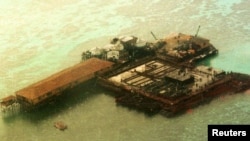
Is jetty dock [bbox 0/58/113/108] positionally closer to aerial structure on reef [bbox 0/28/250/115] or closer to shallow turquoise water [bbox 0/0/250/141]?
aerial structure on reef [bbox 0/28/250/115]

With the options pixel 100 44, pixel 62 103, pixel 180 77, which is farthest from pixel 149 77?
pixel 100 44

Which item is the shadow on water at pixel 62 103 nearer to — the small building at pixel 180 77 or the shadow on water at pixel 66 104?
the shadow on water at pixel 66 104

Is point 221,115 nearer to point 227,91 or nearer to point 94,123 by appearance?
point 227,91

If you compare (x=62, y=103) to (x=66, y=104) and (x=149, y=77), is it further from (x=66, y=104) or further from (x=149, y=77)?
(x=149, y=77)

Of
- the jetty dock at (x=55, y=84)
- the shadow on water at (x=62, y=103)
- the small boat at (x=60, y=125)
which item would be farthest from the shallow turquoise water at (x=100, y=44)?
the jetty dock at (x=55, y=84)

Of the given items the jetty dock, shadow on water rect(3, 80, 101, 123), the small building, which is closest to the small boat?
shadow on water rect(3, 80, 101, 123)

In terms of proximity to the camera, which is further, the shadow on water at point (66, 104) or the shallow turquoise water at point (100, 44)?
the shadow on water at point (66, 104)
